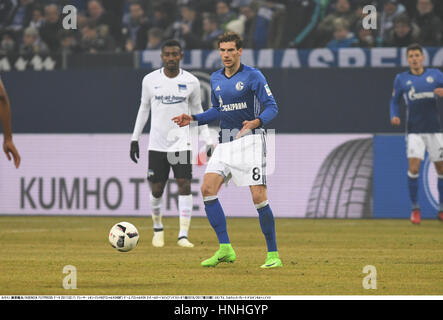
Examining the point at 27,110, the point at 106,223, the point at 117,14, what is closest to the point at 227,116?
the point at 106,223

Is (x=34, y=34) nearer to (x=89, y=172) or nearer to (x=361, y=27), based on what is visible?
(x=89, y=172)

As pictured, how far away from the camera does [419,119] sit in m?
15.4

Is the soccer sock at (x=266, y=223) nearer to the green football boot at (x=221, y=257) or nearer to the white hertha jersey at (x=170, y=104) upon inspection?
the green football boot at (x=221, y=257)

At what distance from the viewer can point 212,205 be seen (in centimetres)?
951

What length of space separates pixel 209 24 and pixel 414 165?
530cm

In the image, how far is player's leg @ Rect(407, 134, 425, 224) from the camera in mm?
15312

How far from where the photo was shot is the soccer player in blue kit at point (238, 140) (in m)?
9.20

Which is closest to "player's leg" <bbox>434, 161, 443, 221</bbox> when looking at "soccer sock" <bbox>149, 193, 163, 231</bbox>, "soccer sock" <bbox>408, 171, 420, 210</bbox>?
"soccer sock" <bbox>408, 171, 420, 210</bbox>

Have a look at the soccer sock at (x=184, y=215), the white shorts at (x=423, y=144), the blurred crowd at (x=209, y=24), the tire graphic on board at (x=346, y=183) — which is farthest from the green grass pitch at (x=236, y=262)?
the blurred crowd at (x=209, y=24)

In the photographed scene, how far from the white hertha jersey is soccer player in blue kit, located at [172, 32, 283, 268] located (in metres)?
2.53

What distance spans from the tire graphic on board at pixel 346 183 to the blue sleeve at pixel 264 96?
24.3 ft

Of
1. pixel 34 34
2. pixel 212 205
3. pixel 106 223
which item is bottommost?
pixel 106 223

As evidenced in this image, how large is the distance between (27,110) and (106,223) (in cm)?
332

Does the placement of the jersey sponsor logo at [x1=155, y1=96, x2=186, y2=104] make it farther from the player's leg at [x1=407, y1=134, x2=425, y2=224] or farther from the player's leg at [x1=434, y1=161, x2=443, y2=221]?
the player's leg at [x1=434, y1=161, x2=443, y2=221]
